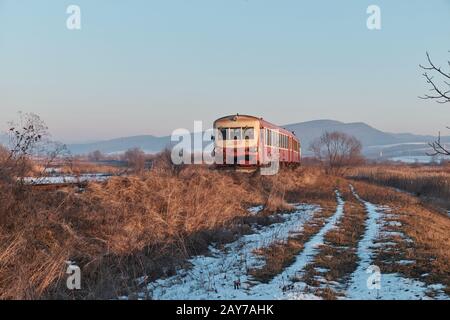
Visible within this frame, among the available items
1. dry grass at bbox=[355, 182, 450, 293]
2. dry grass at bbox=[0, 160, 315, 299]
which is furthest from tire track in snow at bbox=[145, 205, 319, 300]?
dry grass at bbox=[355, 182, 450, 293]

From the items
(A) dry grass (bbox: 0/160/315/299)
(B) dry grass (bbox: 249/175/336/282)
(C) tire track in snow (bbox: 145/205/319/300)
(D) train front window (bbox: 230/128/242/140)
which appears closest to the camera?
(C) tire track in snow (bbox: 145/205/319/300)

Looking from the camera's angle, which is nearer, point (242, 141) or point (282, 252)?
point (282, 252)

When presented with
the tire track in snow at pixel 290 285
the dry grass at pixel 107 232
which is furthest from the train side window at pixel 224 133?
the tire track in snow at pixel 290 285

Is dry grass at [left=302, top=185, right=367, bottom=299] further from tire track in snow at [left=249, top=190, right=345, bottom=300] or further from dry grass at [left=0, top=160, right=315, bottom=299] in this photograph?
dry grass at [left=0, top=160, right=315, bottom=299]

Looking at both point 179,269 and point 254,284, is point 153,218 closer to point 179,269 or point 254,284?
point 179,269

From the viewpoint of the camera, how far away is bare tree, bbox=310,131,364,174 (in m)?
68.8

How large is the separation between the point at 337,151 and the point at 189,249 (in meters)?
66.0

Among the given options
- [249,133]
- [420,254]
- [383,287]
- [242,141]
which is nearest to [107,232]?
[383,287]

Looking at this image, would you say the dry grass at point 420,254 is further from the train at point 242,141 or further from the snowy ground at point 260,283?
the train at point 242,141

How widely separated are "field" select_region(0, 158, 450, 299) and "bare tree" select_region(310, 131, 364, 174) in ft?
183

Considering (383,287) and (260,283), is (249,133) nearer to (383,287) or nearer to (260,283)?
(260,283)

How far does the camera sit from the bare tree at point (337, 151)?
68825mm

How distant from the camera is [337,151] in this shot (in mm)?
72188
